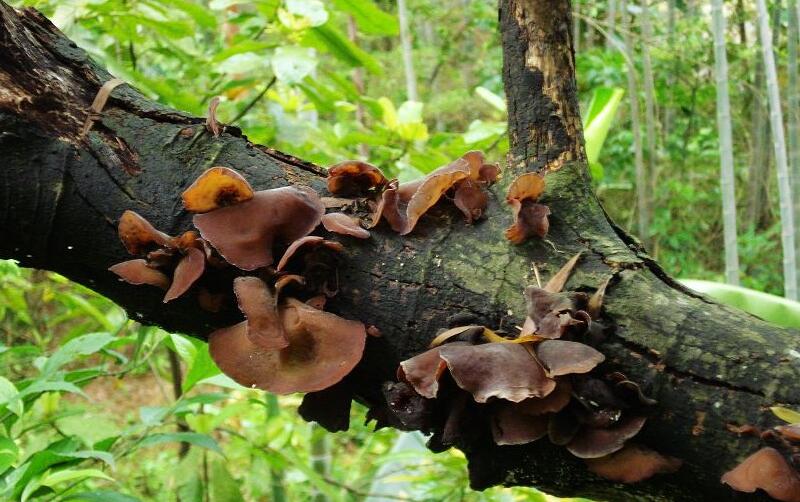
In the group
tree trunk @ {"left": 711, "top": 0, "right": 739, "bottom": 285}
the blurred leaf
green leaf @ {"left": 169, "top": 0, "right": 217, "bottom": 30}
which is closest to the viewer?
the blurred leaf

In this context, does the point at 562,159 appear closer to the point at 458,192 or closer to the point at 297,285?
the point at 458,192

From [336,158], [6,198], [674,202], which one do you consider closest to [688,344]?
[6,198]

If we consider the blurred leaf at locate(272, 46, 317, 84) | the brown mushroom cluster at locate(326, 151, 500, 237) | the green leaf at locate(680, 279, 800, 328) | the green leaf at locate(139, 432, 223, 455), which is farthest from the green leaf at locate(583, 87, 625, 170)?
the green leaf at locate(139, 432, 223, 455)

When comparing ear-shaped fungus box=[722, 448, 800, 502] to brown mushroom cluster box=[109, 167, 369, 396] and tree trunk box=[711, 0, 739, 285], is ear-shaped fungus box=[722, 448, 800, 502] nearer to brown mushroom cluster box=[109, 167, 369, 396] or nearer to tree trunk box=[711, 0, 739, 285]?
brown mushroom cluster box=[109, 167, 369, 396]

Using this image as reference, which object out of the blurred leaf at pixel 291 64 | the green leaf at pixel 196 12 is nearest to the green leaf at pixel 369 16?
the blurred leaf at pixel 291 64

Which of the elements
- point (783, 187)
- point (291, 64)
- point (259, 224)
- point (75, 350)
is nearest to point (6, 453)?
point (75, 350)
